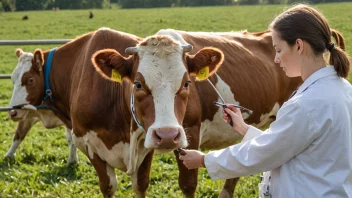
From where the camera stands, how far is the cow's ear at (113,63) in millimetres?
3592

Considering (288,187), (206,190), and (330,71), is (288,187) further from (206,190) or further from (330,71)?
(206,190)

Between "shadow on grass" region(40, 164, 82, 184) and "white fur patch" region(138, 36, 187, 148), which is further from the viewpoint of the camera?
"shadow on grass" region(40, 164, 82, 184)

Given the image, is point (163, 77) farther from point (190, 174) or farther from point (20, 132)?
point (20, 132)

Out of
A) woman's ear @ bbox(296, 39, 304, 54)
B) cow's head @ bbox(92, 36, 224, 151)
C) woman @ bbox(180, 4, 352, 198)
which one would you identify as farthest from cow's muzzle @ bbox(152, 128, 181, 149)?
woman's ear @ bbox(296, 39, 304, 54)

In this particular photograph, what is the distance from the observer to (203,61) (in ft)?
12.0

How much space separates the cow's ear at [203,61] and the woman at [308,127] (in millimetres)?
1281

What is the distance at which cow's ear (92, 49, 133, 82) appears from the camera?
3.59m

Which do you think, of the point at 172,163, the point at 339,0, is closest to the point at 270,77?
the point at 172,163

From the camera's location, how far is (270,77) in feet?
17.3

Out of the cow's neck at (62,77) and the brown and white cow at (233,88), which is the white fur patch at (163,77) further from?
the cow's neck at (62,77)

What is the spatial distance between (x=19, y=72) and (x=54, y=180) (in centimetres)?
137

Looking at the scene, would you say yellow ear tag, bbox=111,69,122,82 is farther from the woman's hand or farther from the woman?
the woman

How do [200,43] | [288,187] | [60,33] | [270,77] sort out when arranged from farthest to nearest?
[60,33]
[270,77]
[200,43]
[288,187]

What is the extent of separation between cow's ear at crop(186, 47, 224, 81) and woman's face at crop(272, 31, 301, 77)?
1.29m
